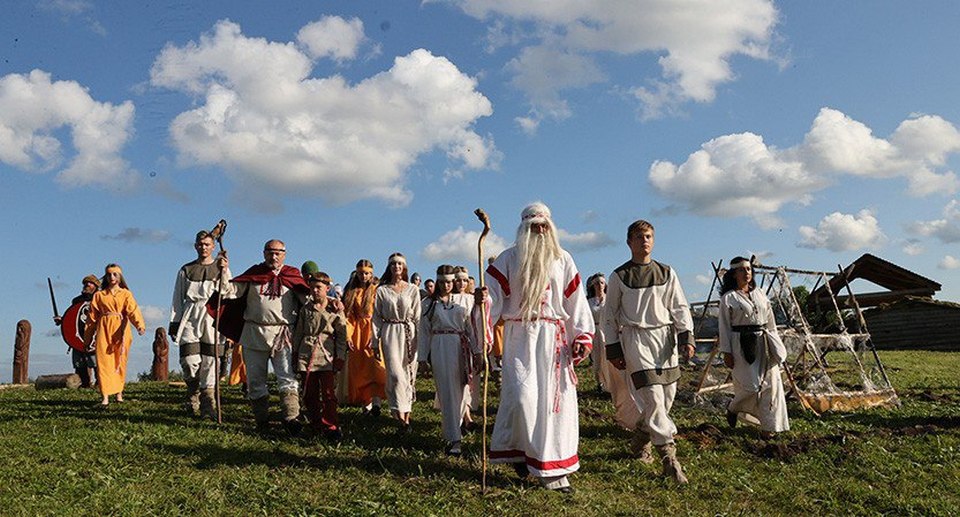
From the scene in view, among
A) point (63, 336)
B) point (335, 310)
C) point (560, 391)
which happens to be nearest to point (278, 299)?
A: point (335, 310)

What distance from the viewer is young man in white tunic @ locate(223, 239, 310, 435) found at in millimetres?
8039

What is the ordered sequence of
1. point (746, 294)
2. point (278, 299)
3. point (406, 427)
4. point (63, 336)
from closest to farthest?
point (278, 299)
point (406, 427)
point (746, 294)
point (63, 336)

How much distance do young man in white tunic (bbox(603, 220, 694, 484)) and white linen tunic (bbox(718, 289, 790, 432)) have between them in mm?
2225

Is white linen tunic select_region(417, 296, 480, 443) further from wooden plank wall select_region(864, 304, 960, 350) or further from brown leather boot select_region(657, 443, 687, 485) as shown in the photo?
wooden plank wall select_region(864, 304, 960, 350)

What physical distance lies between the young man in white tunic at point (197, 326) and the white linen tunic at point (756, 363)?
6.46 m

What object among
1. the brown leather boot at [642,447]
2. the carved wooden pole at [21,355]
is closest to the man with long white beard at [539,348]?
the brown leather boot at [642,447]

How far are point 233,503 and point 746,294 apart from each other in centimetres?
657

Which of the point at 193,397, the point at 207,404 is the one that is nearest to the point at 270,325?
the point at 207,404

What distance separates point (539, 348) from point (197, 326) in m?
5.40

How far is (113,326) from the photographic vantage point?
36.3 feet

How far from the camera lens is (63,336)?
1382 cm

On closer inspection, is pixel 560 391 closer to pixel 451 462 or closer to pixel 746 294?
pixel 451 462

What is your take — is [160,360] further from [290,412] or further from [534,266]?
[534,266]

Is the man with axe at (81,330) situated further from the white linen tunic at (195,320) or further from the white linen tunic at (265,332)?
the white linen tunic at (265,332)
